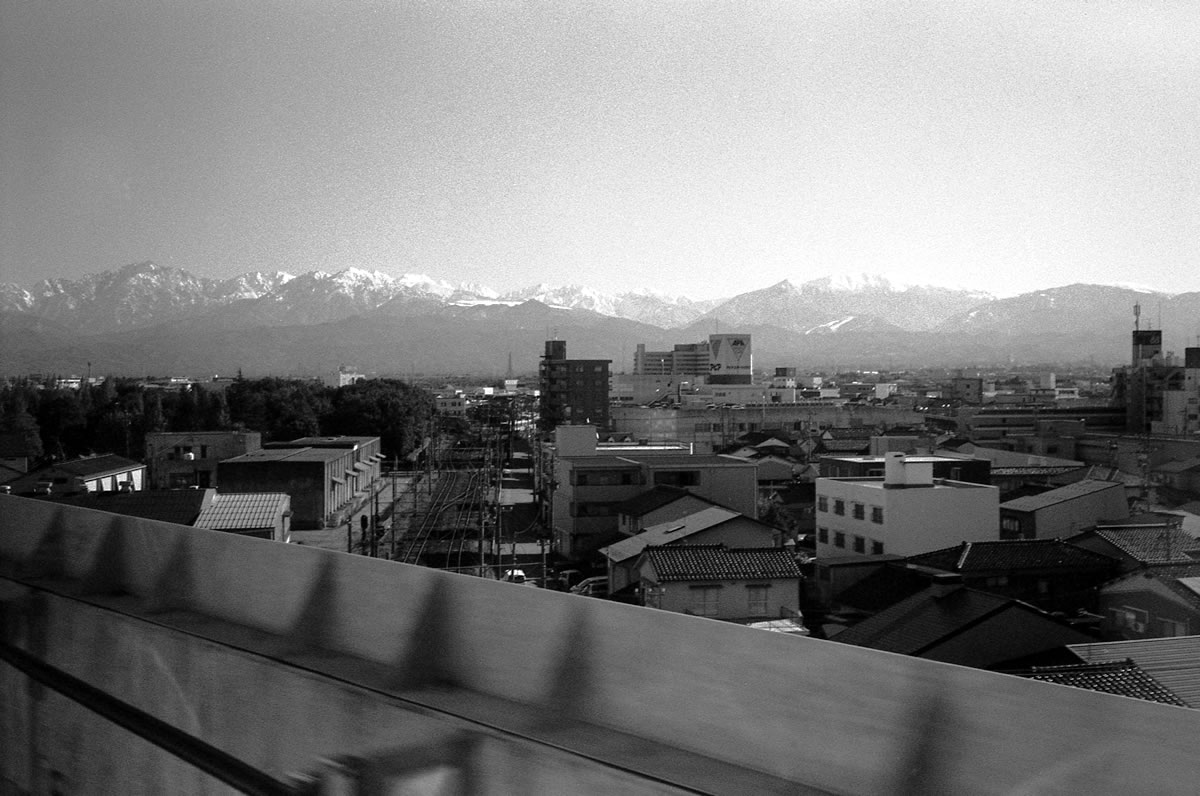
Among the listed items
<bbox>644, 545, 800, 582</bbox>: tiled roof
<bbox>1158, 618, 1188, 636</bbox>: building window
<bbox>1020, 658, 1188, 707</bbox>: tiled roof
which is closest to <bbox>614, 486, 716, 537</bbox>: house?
<bbox>644, 545, 800, 582</bbox>: tiled roof

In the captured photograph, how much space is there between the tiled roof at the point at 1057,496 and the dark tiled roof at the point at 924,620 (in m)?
4.46

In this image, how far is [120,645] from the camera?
0.81 meters

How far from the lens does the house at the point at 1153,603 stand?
4.36 meters

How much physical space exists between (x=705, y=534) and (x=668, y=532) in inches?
12.3

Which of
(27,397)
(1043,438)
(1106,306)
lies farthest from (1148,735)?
(1106,306)

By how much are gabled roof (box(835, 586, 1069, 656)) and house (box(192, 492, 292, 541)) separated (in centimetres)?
329

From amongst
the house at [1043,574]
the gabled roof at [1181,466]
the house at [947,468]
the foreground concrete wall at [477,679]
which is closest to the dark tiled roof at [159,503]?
the foreground concrete wall at [477,679]

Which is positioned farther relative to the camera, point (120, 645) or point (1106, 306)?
point (1106, 306)

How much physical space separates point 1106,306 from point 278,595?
6445 cm

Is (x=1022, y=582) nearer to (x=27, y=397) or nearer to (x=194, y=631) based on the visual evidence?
(x=194, y=631)

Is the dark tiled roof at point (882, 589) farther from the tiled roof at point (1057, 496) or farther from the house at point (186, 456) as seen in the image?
the house at point (186, 456)

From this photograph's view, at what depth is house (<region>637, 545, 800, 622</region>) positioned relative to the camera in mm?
5848

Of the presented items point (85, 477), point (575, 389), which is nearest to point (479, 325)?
point (575, 389)

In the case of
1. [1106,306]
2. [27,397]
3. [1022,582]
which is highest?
[1106,306]
